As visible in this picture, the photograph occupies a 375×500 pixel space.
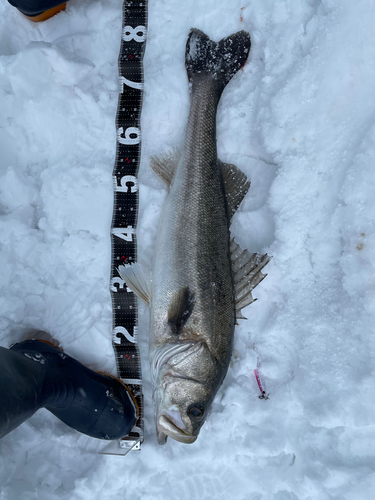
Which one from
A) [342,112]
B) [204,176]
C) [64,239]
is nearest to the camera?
[204,176]

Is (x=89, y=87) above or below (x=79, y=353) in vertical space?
above

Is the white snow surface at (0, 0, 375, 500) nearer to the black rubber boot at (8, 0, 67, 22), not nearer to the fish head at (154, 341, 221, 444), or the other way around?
the black rubber boot at (8, 0, 67, 22)

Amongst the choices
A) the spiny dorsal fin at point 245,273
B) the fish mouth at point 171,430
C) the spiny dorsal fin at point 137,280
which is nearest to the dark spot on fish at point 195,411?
the fish mouth at point 171,430

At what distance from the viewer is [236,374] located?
2.87 m

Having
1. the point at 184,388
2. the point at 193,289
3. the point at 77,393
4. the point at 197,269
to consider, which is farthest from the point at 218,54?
the point at 77,393

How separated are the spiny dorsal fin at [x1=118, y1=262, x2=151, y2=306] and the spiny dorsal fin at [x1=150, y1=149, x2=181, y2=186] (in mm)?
761

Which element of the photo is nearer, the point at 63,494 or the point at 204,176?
the point at 204,176

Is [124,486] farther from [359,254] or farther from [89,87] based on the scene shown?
[89,87]

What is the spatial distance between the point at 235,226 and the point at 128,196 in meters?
0.99

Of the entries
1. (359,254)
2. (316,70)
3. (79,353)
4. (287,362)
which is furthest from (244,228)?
(79,353)

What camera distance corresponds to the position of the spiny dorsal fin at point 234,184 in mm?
2572

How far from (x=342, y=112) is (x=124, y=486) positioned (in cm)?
366

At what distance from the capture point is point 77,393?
2727mm

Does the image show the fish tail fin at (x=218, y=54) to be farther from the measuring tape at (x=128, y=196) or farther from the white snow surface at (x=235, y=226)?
the measuring tape at (x=128, y=196)
